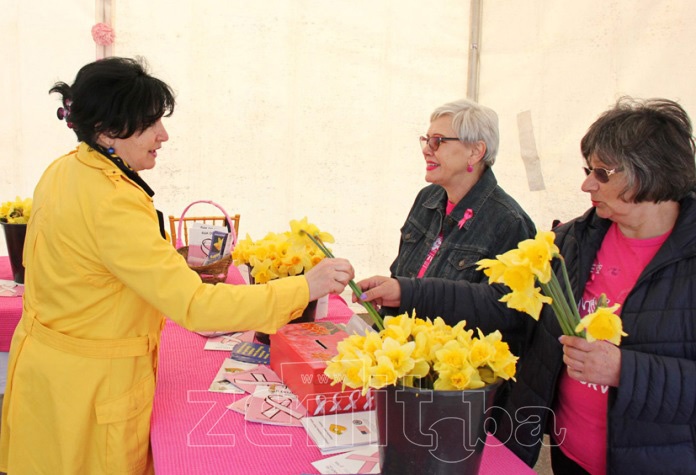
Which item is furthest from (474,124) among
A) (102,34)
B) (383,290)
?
(102,34)

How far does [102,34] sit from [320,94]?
57.7 inches

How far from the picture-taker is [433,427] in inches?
43.6

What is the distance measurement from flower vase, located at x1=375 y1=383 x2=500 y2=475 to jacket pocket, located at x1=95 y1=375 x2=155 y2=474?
2.38 ft

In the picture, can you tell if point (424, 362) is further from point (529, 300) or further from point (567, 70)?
point (567, 70)

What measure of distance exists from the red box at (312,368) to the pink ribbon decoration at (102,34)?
276 centimetres

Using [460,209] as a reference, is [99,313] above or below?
below

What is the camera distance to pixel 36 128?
153 inches

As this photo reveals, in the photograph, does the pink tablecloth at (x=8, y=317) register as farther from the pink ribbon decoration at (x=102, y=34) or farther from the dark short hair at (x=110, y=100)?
the pink ribbon decoration at (x=102, y=34)

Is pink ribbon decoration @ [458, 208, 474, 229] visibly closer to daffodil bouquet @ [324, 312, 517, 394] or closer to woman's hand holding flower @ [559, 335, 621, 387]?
woman's hand holding flower @ [559, 335, 621, 387]

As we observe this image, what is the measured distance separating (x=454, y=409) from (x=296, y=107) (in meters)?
3.43

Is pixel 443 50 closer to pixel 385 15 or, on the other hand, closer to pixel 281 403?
pixel 385 15

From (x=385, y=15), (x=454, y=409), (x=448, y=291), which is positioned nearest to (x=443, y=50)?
(x=385, y=15)

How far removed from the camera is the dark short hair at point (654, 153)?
154 cm

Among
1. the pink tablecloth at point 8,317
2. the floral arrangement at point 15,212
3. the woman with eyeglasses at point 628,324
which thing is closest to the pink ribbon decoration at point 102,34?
the floral arrangement at point 15,212
